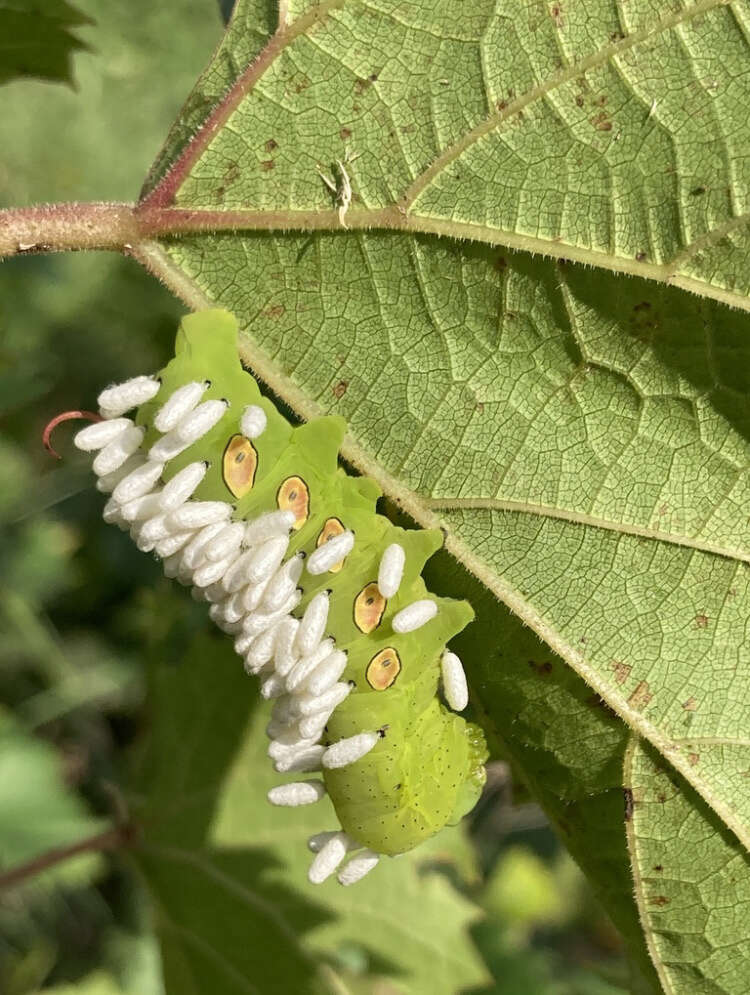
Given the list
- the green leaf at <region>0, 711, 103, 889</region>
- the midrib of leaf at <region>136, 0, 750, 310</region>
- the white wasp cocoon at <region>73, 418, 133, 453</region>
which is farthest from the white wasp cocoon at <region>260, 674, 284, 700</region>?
the green leaf at <region>0, 711, 103, 889</region>

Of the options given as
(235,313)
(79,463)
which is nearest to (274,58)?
(235,313)

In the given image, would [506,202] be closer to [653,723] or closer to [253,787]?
[653,723]

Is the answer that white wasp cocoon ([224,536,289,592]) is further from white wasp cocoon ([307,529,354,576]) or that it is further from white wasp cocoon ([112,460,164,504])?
white wasp cocoon ([112,460,164,504])

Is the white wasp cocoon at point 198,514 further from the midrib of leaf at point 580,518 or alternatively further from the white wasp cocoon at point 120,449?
the midrib of leaf at point 580,518

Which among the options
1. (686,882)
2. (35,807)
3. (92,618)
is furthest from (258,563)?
(92,618)

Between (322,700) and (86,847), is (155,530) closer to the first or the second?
(322,700)

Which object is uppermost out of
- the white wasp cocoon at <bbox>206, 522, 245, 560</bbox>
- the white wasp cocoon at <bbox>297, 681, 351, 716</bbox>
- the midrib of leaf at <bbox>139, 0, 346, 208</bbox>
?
the midrib of leaf at <bbox>139, 0, 346, 208</bbox>
